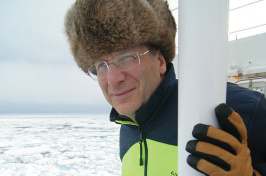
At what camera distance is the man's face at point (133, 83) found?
0.99 metres

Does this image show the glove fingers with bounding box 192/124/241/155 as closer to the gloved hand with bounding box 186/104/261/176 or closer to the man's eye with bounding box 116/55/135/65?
the gloved hand with bounding box 186/104/261/176

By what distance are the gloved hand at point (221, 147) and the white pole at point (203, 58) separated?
0.02 metres

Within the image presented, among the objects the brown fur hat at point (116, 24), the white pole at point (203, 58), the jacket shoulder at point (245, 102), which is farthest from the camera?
the brown fur hat at point (116, 24)

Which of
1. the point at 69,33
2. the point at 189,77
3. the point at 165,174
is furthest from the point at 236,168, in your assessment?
the point at 69,33

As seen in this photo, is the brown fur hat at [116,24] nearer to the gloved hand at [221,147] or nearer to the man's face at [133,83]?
the man's face at [133,83]

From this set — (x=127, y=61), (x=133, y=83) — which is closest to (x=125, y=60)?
(x=127, y=61)

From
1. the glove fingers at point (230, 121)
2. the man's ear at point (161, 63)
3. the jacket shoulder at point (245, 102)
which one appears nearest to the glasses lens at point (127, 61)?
the man's ear at point (161, 63)

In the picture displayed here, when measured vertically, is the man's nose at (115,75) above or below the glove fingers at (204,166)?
above

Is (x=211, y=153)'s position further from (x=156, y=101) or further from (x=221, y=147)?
(x=156, y=101)

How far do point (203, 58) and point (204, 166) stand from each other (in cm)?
25

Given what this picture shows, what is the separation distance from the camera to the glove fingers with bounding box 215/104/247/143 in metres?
0.44

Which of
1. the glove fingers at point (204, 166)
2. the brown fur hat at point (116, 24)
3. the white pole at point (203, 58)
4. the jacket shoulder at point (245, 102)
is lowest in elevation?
the glove fingers at point (204, 166)

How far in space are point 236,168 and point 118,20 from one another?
784mm

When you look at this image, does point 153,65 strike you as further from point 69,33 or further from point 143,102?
point 69,33
